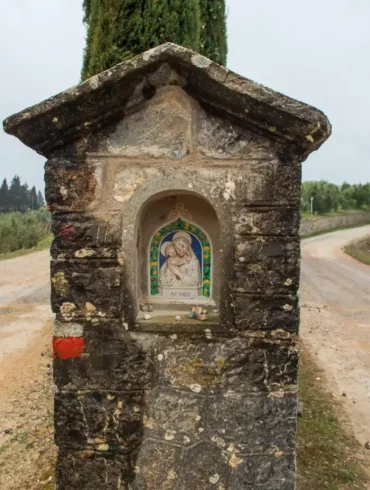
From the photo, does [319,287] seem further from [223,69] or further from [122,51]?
[223,69]

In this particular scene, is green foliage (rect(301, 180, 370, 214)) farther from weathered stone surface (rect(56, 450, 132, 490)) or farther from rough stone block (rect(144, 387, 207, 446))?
weathered stone surface (rect(56, 450, 132, 490))

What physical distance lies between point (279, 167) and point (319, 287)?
38.5ft

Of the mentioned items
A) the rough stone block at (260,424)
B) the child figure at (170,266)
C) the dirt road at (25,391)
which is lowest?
the dirt road at (25,391)

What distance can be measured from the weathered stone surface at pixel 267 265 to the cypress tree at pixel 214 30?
426cm

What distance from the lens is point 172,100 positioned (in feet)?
9.98

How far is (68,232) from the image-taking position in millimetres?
3062

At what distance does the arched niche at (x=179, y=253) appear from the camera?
3.27 meters

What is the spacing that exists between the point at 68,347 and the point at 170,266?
35.6 inches

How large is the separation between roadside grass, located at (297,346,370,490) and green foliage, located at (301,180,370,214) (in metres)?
30.9

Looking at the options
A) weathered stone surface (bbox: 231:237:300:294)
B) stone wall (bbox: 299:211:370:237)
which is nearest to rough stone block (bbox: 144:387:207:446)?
weathered stone surface (bbox: 231:237:300:294)

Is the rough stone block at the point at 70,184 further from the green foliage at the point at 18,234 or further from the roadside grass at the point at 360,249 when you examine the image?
the green foliage at the point at 18,234

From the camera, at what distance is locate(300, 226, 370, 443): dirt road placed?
6146mm

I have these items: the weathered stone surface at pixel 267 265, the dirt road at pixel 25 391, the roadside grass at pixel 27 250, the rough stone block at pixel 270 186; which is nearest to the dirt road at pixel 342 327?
the weathered stone surface at pixel 267 265

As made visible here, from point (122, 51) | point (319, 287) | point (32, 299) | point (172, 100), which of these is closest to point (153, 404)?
point (172, 100)
